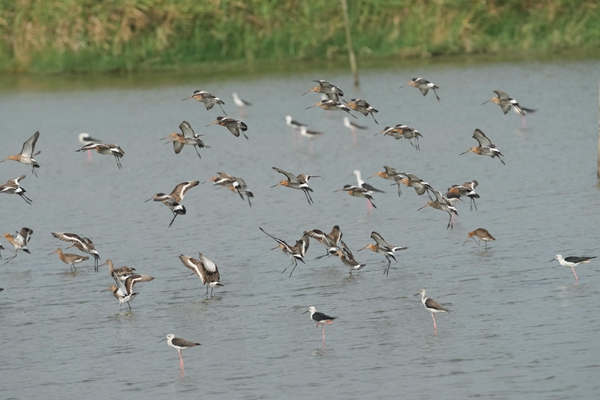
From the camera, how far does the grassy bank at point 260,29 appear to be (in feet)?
135

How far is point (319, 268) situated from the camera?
17375mm

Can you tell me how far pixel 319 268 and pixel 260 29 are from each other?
87.0ft

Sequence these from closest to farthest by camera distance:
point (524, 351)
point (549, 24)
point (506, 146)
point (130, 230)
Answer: point (524, 351)
point (130, 230)
point (506, 146)
point (549, 24)

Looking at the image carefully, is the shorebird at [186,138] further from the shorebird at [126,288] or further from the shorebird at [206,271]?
the shorebird at [126,288]

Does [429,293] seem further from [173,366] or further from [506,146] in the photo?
[506,146]

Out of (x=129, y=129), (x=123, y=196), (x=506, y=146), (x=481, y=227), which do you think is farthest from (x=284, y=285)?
(x=129, y=129)

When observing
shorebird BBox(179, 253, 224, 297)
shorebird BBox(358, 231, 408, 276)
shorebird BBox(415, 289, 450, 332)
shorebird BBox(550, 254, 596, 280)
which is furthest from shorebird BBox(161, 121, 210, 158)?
shorebird BBox(550, 254, 596, 280)

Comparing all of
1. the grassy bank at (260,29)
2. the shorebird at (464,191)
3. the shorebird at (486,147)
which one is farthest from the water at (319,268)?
the grassy bank at (260,29)


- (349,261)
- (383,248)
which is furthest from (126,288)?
(383,248)

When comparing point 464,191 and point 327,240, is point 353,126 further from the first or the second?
point 327,240

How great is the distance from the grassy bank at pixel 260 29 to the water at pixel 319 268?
302 inches

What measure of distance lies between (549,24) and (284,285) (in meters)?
27.0

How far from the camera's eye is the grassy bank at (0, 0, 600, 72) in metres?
41.1

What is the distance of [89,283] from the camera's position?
57.4ft
